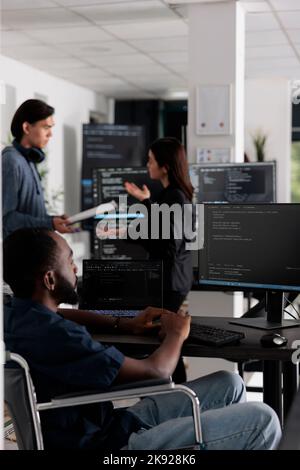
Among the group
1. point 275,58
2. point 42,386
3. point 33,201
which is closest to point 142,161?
point 275,58

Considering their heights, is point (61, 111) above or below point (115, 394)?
above

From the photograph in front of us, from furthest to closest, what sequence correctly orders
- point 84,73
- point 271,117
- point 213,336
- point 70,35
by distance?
point 271,117, point 84,73, point 70,35, point 213,336

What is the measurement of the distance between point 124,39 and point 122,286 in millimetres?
4288

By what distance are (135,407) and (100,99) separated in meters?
9.00

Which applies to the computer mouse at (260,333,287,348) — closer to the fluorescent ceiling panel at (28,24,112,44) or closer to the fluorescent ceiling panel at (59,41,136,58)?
the fluorescent ceiling panel at (28,24,112,44)

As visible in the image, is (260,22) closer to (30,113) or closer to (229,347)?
(30,113)

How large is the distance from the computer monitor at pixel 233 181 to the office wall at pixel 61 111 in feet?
12.2

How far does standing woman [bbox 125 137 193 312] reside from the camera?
4004 mm

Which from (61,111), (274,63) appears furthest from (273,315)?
(61,111)

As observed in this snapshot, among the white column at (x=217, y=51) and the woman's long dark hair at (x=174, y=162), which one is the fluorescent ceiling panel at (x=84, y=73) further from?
the woman's long dark hair at (x=174, y=162)

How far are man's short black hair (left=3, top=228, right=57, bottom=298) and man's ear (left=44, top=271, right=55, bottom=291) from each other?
0.01 m

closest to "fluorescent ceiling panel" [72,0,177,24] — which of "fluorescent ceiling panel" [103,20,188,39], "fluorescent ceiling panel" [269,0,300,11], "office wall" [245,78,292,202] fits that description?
"fluorescent ceiling panel" [103,20,188,39]

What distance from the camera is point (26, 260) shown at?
2285 millimetres
